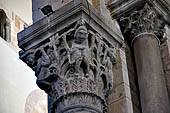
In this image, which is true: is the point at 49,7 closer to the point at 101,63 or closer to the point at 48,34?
the point at 48,34

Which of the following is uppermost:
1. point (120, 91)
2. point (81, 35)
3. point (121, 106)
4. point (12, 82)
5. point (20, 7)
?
point (20, 7)

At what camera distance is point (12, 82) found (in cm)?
1162

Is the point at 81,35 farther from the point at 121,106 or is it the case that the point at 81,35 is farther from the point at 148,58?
the point at 148,58

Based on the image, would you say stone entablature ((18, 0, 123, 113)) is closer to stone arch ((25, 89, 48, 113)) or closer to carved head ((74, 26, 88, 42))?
carved head ((74, 26, 88, 42))

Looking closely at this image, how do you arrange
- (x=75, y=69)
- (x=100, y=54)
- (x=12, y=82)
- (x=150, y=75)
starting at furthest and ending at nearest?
(x=12, y=82) → (x=150, y=75) → (x=100, y=54) → (x=75, y=69)

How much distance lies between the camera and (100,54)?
4.54 meters

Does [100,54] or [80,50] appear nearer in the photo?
[80,50]

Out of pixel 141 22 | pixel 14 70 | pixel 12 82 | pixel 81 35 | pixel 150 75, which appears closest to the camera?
pixel 81 35

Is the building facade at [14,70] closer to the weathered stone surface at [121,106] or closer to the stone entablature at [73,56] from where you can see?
the stone entablature at [73,56]

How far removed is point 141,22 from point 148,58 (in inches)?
12.5

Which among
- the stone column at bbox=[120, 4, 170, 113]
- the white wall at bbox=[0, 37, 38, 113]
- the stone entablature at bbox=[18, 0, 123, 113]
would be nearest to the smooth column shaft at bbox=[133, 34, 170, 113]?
the stone column at bbox=[120, 4, 170, 113]

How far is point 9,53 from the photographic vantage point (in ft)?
38.5

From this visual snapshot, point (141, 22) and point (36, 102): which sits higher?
point (36, 102)

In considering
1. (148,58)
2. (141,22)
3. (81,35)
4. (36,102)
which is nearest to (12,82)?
(36,102)
